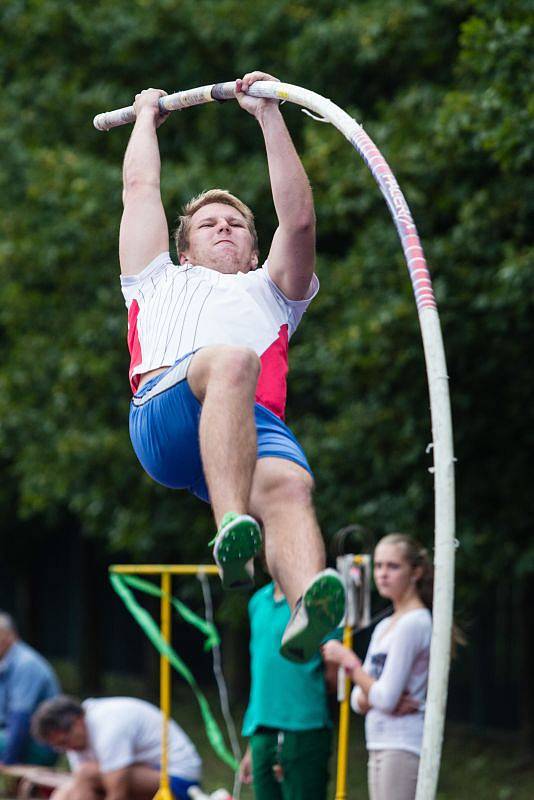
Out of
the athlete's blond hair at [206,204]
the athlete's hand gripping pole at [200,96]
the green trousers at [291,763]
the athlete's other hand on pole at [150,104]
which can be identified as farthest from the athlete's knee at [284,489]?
the green trousers at [291,763]

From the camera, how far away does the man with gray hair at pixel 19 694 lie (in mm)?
10148

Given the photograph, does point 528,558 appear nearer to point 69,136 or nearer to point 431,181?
point 431,181

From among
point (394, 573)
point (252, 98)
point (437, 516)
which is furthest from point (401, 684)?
point (252, 98)

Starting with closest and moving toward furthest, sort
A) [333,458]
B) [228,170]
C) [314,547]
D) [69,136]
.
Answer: [314,547] < [333,458] < [228,170] < [69,136]

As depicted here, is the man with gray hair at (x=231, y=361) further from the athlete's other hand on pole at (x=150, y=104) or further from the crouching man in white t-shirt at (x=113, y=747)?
the crouching man in white t-shirt at (x=113, y=747)

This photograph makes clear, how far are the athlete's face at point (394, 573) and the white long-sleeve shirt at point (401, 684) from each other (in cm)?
14

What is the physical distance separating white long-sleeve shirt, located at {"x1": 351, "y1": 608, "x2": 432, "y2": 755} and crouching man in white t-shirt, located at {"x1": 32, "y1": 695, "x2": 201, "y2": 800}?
7.99 feet

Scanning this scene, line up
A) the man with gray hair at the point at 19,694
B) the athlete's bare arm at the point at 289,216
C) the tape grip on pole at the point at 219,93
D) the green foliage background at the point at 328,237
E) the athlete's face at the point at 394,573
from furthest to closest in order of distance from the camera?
the man with gray hair at the point at 19,694
the green foliage background at the point at 328,237
the athlete's face at the point at 394,573
the tape grip on pole at the point at 219,93
the athlete's bare arm at the point at 289,216

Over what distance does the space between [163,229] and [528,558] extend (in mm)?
6168

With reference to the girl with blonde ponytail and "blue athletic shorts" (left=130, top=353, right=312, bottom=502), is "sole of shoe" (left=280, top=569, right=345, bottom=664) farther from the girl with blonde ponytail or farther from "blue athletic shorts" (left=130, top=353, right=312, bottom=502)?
the girl with blonde ponytail

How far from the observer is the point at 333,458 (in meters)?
11.1

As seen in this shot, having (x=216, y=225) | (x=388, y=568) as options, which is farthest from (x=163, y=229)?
(x=388, y=568)

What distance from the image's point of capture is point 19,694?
1020 cm

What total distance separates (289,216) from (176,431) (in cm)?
84
